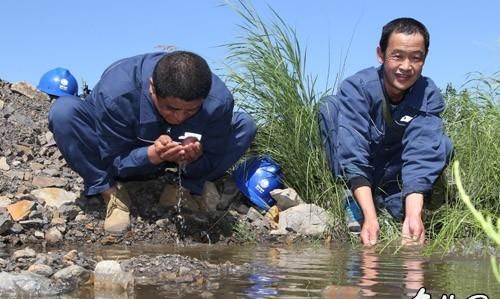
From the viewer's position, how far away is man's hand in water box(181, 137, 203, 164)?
3979 millimetres

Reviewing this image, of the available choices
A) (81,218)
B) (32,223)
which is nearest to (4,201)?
(32,223)

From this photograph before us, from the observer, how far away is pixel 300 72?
4871mm

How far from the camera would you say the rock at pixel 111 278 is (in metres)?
2.50

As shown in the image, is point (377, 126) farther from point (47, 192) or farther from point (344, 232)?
point (47, 192)

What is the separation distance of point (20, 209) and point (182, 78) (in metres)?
1.36

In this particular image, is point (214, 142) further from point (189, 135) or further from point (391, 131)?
point (391, 131)

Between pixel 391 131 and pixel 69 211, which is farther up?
pixel 391 131

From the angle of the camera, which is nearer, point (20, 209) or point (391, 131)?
point (20, 209)

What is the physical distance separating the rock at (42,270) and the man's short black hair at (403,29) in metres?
2.47

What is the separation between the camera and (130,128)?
164 inches

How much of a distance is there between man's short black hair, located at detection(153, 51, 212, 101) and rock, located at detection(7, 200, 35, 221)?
43.6 inches

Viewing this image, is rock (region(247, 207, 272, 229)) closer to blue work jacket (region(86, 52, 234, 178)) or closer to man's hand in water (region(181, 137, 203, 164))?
blue work jacket (region(86, 52, 234, 178))

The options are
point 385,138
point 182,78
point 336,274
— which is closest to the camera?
point 336,274

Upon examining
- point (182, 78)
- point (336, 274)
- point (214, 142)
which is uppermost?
point (182, 78)
